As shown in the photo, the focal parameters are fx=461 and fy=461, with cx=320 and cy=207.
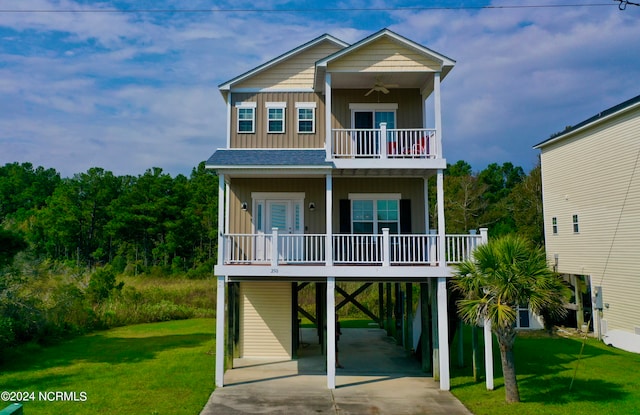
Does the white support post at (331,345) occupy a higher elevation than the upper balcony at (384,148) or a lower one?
lower

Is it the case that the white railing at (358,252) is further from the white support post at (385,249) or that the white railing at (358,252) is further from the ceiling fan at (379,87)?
the ceiling fan at (379,87)

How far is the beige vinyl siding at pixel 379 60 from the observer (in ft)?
45.5

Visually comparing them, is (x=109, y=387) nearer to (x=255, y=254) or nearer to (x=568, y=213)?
(x=255, y=254)

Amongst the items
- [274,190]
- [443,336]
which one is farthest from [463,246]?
[274,190]

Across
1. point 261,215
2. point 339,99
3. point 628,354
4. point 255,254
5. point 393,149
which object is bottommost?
point 628,354

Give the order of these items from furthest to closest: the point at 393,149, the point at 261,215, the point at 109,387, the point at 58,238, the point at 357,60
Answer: the point at 58,238
the point at 261,215
the point at 393,149
the point at 357,60
the point at 109,387

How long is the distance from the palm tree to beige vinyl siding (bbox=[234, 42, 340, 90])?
8.78 metres

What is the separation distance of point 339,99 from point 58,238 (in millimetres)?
43331

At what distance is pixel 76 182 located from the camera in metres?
52.0

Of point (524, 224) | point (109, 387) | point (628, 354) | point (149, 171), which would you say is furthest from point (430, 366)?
point (149, 171)

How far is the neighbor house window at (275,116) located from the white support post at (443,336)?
298 inches

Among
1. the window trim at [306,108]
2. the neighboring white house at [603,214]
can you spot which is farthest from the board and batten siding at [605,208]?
the window trim at [306,108]

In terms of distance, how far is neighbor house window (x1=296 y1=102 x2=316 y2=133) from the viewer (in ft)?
53.4

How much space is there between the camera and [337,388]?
1258 cm
